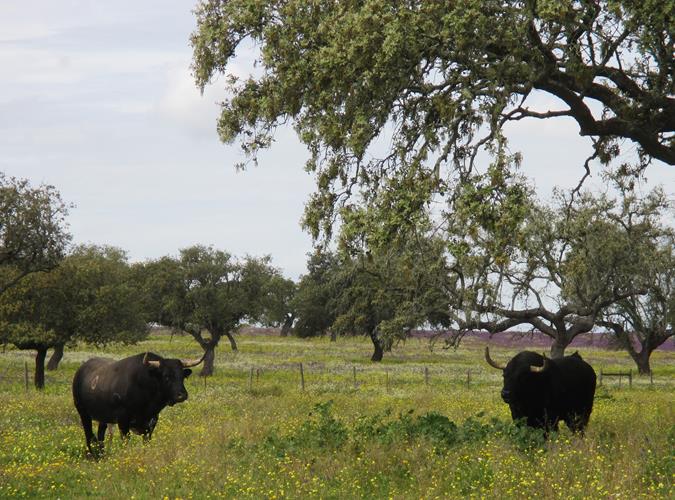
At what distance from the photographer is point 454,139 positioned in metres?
15.9

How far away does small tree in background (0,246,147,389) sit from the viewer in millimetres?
39188

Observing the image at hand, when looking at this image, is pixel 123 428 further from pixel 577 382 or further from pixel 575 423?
pixel 577 382

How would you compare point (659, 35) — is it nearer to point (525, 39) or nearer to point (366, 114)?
point (525, 39)

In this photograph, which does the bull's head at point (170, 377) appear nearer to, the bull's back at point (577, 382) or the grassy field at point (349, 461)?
the grassy field at point (349, 461)

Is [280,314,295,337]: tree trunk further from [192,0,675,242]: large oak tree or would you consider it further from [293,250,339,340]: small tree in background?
[192,0,675,242]: large oak tree

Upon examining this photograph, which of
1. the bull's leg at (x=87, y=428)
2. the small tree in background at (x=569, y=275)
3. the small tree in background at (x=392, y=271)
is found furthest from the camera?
the small tree in background at (x=569, y=275)

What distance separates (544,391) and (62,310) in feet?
93.7

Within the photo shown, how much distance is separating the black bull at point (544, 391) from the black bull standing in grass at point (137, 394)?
6.81m

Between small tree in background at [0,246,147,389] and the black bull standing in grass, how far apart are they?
22171mm

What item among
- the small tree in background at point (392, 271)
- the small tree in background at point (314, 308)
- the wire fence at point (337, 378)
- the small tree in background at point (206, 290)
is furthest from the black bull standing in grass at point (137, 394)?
the small tree in background at point (314, 308)

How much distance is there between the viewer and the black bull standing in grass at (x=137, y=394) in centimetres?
1773

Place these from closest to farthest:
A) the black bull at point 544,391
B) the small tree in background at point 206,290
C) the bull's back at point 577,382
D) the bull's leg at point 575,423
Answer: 1. the black bull at point 544,391
2. the bull's leg at point 575,423
3. the bull's back at point 577,382
4. the small tree in background at point 206,290

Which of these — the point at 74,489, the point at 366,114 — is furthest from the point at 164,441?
the point at 366,114

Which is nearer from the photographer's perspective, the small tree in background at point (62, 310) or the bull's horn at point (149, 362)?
the bull's horn at point (149, 362)
